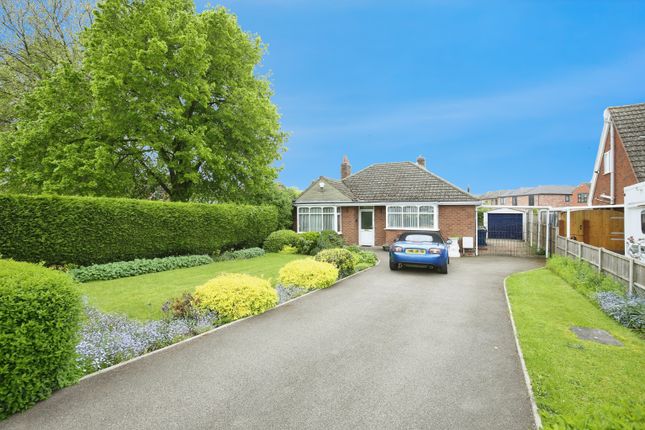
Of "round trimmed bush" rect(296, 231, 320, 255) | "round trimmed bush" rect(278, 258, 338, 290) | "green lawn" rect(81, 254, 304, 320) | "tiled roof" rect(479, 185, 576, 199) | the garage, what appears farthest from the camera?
"tiled roof" rect(479, 185, 576, 199)

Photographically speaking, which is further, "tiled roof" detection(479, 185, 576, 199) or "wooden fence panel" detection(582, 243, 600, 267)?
"tiled roof" detection(479, 185, 576, 199)

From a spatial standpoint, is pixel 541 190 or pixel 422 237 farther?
pixel 541 190

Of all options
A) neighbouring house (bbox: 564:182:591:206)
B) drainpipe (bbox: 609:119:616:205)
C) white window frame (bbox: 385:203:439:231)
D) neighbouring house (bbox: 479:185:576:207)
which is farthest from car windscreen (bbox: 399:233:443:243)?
neighbouring house (bbox: 479:185:576:207)

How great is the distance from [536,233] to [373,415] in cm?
2151

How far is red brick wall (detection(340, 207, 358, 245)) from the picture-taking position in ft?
74.4

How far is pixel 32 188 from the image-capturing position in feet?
53.6

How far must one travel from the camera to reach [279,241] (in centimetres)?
2002

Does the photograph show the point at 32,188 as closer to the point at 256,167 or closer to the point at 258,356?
the point at 256,167

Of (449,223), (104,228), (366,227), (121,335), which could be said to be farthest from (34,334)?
(366,227)

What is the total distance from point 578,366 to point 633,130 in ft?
58.0

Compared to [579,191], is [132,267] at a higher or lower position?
lower

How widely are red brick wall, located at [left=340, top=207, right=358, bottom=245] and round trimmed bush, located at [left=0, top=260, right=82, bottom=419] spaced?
19205 mm

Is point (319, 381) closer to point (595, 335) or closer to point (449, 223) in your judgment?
point (595, 335)

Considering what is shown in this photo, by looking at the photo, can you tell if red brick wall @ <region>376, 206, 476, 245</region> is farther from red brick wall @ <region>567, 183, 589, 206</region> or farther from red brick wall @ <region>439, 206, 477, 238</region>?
red brick wall @ <region>567, 183, 589, 206</region>
